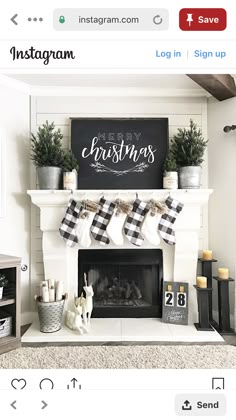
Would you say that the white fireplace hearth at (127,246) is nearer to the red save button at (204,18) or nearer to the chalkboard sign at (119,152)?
the chalkboard sign at (119,152)

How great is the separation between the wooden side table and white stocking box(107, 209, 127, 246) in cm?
55

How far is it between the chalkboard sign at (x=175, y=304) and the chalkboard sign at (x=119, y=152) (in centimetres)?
67

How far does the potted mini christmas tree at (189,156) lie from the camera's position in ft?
5.08

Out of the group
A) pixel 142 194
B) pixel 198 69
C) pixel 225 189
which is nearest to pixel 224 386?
pixel 198 69

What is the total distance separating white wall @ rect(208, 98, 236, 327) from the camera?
1.61 m

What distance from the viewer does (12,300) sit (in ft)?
4.35

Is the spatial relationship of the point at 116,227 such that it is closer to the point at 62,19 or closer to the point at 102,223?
the point at 102,223

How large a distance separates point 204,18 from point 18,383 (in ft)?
2.32

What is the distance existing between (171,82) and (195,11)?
1286mm

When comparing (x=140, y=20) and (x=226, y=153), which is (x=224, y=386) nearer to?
(x=140, y=20)

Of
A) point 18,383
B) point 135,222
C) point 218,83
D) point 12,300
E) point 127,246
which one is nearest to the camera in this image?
point 18,383

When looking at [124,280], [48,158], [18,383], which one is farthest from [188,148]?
[18,383]

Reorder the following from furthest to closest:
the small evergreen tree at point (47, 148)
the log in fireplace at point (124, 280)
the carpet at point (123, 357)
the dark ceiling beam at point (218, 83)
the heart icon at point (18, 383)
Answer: the log in fireplace at point (124, 280)
the small evergreen tree at point (47, 148)
the dark ceiling beam at point (218, 83)
the carpet at point (123, 357)
the heart icon at point (18, 383)

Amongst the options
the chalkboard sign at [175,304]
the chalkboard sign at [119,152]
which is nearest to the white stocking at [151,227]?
the chalkboard sign at [119,152]
